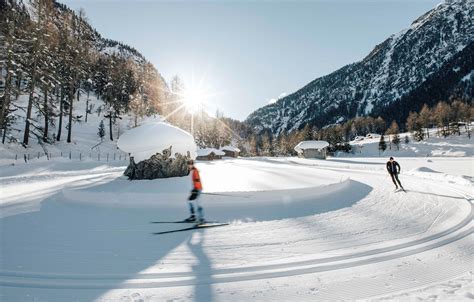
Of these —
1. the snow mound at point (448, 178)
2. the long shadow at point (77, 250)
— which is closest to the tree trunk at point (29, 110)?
the long shadow at point (77, 250)

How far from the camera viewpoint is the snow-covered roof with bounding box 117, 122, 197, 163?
15.2 m

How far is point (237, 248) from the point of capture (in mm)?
6500

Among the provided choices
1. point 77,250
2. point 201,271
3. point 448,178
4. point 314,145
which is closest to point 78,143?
point 77,250

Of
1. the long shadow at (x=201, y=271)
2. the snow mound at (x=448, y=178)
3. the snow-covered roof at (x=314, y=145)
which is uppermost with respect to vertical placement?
the snow-covered roof at (x=314, y=145)

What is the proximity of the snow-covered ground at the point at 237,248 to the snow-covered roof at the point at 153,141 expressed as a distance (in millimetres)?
3426

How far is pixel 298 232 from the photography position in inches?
301

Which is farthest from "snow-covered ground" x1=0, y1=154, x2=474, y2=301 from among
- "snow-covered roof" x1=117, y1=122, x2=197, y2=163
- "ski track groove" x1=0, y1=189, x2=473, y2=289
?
"snow-covered roof" x1=117, y1=122, x2=197, y2=163

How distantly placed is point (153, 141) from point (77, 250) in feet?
31.0

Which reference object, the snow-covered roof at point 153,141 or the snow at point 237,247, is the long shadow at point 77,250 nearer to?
the snow at point 237,247

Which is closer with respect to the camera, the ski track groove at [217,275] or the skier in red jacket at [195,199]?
the ski track groove at [217,275]

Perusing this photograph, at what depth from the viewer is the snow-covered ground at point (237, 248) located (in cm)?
457

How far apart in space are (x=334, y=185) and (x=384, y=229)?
616 cm

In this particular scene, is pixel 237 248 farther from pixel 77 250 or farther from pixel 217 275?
pixel 77 250

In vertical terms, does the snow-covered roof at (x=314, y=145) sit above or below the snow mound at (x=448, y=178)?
above
